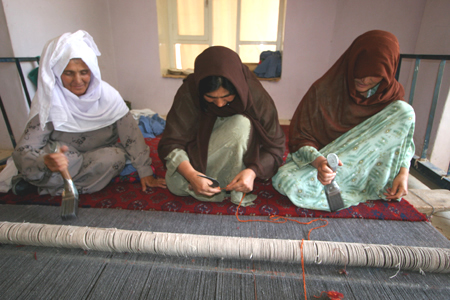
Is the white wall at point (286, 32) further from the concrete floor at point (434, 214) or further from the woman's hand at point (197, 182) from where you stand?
the woman's hand at point (197, 182)

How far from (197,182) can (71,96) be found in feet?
2.73

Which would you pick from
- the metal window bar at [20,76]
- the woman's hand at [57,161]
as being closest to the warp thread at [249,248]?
the woman's hand at [57,161]

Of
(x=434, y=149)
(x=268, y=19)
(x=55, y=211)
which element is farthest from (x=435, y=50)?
(x=55, y=211)

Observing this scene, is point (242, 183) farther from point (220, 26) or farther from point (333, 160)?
point (220, 26)

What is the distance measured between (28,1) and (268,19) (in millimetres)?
2701

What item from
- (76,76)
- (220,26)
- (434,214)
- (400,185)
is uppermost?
(220,26)

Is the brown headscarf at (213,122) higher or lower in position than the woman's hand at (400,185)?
higher

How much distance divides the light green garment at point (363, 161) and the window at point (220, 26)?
2667 mm

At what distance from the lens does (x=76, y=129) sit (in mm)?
1446

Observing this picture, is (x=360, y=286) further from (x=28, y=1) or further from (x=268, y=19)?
(x=268, y=19)

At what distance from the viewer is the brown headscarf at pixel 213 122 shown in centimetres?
132

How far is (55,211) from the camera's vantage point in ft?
4.41

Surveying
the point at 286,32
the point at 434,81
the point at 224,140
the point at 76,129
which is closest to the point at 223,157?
the point at 224,140

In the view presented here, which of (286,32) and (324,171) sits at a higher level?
(286,32)
